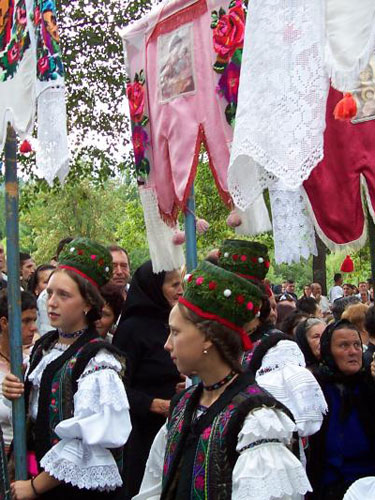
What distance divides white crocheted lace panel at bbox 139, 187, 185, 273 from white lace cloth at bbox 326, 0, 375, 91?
1.67 metres

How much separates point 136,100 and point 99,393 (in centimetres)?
153

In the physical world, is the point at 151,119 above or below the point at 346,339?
above

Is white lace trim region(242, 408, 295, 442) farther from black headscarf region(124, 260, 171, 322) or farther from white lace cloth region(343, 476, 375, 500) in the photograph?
black headscarf region(124, 260, 171, 322)

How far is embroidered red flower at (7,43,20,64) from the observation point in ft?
10.7

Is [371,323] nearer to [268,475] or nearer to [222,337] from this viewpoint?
[222,337]

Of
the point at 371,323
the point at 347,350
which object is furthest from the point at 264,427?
the point at 371,323

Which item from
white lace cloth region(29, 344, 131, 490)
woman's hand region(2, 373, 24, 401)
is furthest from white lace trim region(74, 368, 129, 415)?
woman's hand region(2, 373, 24, 401)

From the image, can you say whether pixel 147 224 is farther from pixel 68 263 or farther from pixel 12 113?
pixel 12 113

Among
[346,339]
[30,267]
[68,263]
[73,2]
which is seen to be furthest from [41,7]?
[73,2]

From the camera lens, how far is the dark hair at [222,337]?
2578mm

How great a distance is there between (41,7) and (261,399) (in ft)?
6.11

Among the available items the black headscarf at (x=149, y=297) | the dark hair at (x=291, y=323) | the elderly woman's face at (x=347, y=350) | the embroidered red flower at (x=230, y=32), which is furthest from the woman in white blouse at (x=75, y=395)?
the dark hair at (x=291, y=323)

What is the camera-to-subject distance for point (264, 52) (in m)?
2.52

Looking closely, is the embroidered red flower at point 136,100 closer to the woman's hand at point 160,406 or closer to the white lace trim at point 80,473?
the woman's hand at point 160,406
